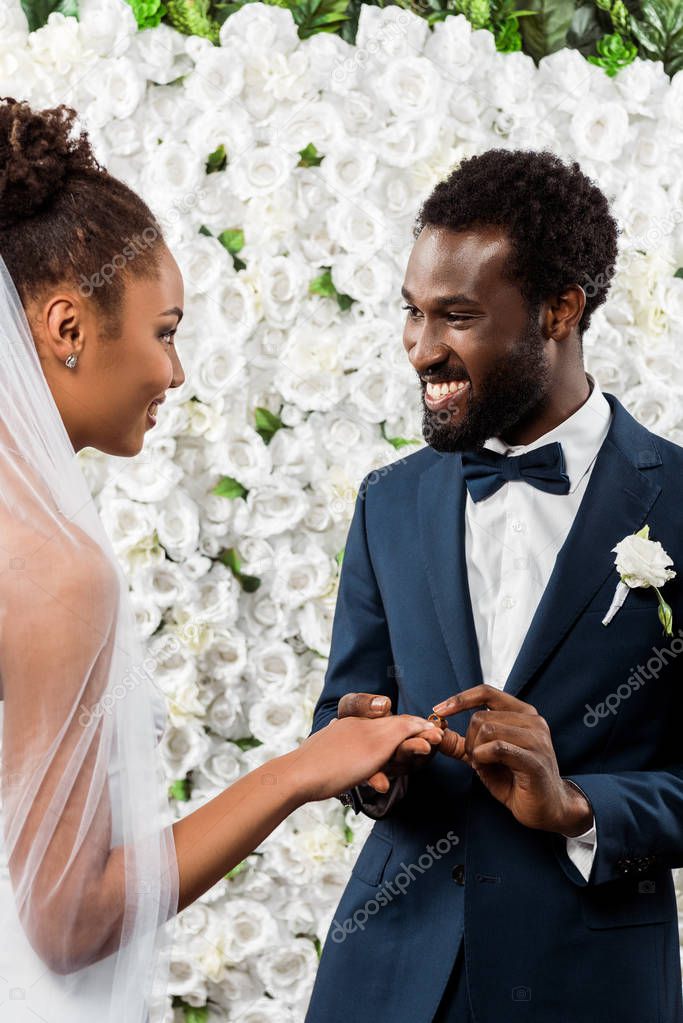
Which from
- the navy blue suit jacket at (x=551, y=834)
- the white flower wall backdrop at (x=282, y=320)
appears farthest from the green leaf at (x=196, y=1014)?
the navy blue suit jacket at (x=551, y=834)

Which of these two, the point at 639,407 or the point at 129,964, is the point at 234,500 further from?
the point at 129,964

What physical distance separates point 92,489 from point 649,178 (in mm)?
1473

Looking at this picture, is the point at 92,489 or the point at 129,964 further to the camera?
the point at 92,489

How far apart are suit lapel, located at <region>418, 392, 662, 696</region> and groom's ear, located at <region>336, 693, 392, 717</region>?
13 cm

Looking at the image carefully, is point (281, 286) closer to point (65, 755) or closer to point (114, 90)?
point (114, 90)

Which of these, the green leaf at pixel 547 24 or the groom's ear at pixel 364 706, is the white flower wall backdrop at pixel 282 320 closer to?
the green leaf at pixel 547 24

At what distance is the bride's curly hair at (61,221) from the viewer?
4.54ft

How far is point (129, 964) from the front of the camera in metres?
1.31

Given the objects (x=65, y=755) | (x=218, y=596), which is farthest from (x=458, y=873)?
(x=218, y=596)

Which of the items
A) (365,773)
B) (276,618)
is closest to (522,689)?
(365,773)

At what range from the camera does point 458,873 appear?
5.23 ft

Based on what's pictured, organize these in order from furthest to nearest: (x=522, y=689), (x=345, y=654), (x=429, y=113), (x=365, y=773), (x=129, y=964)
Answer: (x=429, y=113)
(x=345, y=654)
(x=522, y=689)
(x=365, y=773)
(x=129, y=964)

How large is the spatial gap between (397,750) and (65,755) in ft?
1.55

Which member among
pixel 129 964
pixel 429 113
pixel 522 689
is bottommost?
pixel 129 964
